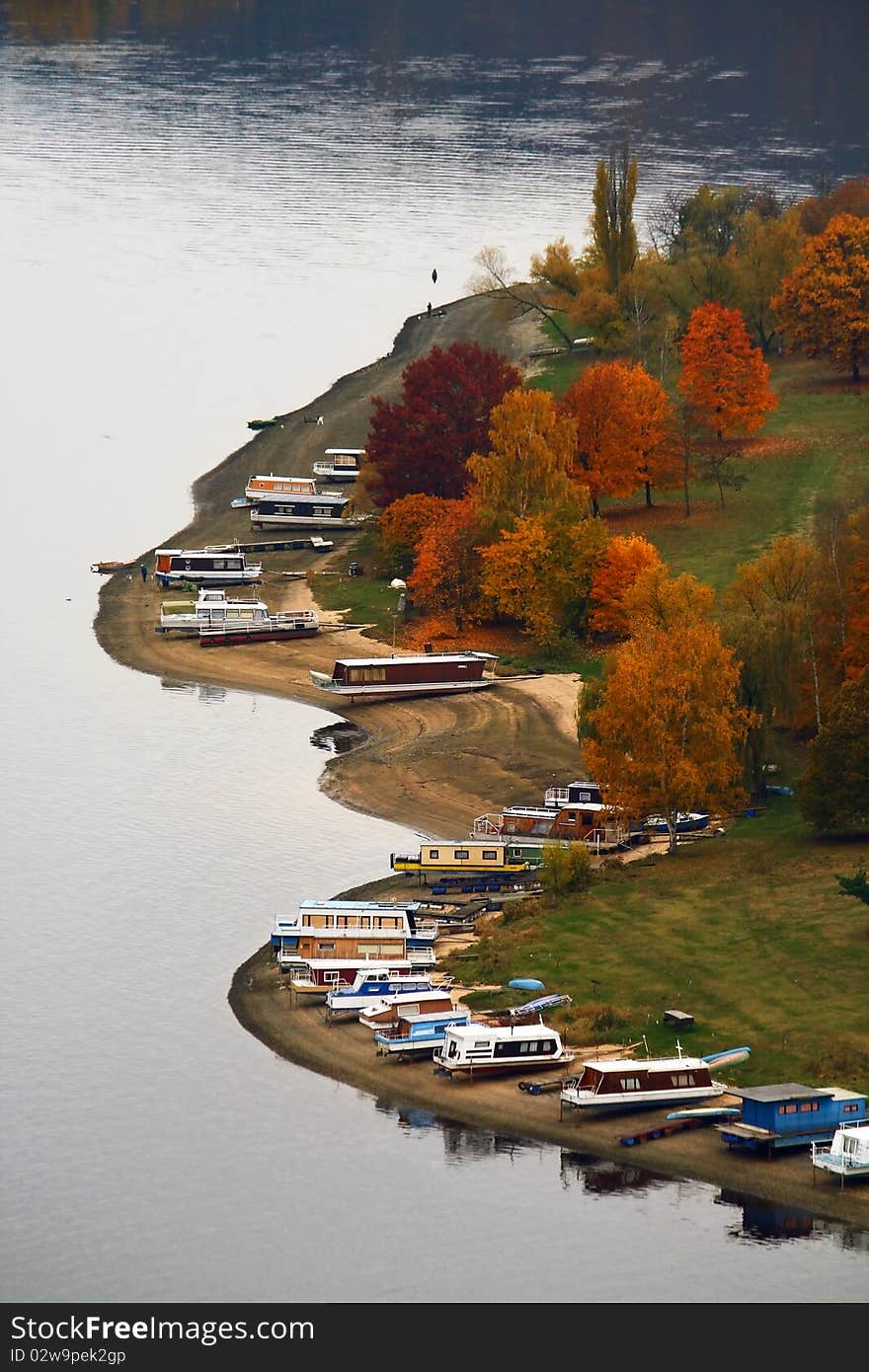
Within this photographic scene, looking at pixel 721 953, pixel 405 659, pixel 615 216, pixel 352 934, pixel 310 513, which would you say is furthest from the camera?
pixel 615 216

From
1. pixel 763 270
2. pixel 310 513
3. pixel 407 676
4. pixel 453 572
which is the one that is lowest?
pixel 407 676

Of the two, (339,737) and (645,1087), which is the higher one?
(339,737)

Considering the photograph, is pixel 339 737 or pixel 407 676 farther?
pixel 407 676

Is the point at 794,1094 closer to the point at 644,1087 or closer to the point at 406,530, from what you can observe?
the point at 644,1087

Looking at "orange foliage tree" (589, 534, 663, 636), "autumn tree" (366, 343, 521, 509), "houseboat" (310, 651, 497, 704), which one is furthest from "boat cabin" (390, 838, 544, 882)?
"autumn tree" (366, 343, 521, 509)

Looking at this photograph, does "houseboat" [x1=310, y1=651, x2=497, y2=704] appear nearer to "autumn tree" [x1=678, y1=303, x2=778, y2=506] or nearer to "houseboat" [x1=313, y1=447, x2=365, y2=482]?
"autumn tree" [x1=678, y1=303, x2=778, y2=506]

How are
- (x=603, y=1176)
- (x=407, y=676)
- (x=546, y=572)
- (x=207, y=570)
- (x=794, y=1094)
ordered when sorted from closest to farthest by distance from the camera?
(x=794, y=1094) < (x=603, y=1176) < (x=407, y=676) < (x=546, y=572) < (x=207, y=570)

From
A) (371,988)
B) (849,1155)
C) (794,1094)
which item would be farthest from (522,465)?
(849,1155)
